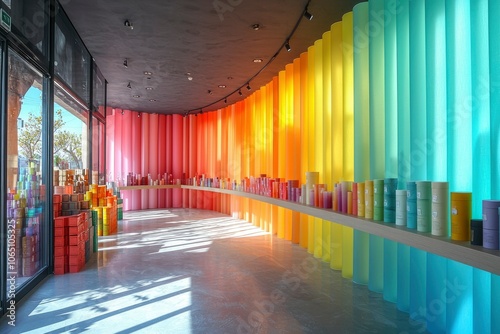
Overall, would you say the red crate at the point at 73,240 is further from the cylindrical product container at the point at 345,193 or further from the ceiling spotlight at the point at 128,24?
the cylindrical product container at the point at 345,193

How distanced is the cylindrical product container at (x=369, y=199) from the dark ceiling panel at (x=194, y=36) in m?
2.27

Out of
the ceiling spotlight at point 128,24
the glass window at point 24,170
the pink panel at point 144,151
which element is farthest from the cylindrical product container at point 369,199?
the pink panel at point 144,151

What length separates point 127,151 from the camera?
10562mm

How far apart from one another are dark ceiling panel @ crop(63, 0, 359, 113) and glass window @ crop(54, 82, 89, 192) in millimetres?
948

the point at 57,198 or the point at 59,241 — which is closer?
the point at 59,241

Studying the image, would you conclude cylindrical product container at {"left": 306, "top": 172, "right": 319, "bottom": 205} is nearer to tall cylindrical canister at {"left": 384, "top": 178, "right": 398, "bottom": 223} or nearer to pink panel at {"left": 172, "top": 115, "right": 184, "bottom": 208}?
tall cylindrical canister at {"left": 384, "top": 178, "right": 398, "bottom": 223}

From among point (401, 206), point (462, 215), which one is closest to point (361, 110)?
point (401, 206)

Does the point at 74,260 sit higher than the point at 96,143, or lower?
lower

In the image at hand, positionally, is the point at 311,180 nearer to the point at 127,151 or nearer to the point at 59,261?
the point at 59,261

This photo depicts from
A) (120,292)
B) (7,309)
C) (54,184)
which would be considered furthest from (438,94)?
(54,184)

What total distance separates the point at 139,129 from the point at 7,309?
8.39m

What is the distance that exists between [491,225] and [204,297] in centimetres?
252

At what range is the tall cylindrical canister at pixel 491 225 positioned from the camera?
1.69 meters

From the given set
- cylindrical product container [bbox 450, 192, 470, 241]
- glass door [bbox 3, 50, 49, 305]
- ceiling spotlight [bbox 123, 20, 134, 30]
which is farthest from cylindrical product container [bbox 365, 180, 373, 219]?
ceiling spotlight [bbox 123, 20, 134, 30]
